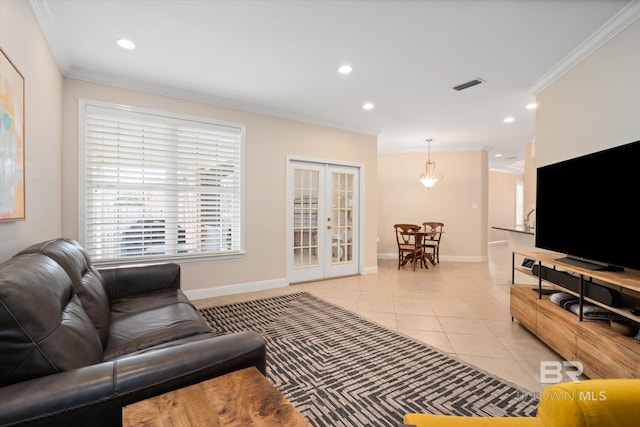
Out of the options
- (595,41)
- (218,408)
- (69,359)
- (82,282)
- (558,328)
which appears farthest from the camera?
(595,41)

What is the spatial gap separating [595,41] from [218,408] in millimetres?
3648

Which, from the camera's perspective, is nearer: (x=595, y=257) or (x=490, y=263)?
(x=595, y=257)

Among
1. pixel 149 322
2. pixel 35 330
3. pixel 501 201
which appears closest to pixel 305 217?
pixel 149 322

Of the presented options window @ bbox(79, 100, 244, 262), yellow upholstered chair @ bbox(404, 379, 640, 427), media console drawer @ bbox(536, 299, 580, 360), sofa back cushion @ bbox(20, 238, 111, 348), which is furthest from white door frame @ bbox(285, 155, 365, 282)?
yellow upholstered chair @ bbox(404, 379, 640, 427)

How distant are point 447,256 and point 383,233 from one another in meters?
1.61

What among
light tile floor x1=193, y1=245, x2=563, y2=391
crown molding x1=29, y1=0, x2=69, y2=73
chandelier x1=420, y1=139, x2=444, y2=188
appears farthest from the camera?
chandelier x1=420, y1=139, x2=444, y2=188

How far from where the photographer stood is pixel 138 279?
244 centimetres

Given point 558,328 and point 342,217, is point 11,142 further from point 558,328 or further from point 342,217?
point 342,217

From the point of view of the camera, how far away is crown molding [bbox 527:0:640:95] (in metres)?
2.10

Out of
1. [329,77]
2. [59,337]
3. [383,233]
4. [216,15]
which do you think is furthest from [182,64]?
[383,233]

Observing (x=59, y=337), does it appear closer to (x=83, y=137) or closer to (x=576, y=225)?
(x=83, y=137)

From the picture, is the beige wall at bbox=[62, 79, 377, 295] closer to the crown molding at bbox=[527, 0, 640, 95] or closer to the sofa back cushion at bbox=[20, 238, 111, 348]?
the sofa back cushion at bbox=[20, 238, 111, 348]

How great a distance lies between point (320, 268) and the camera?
4.88m

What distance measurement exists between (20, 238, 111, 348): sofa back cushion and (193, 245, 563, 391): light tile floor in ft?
5.82
